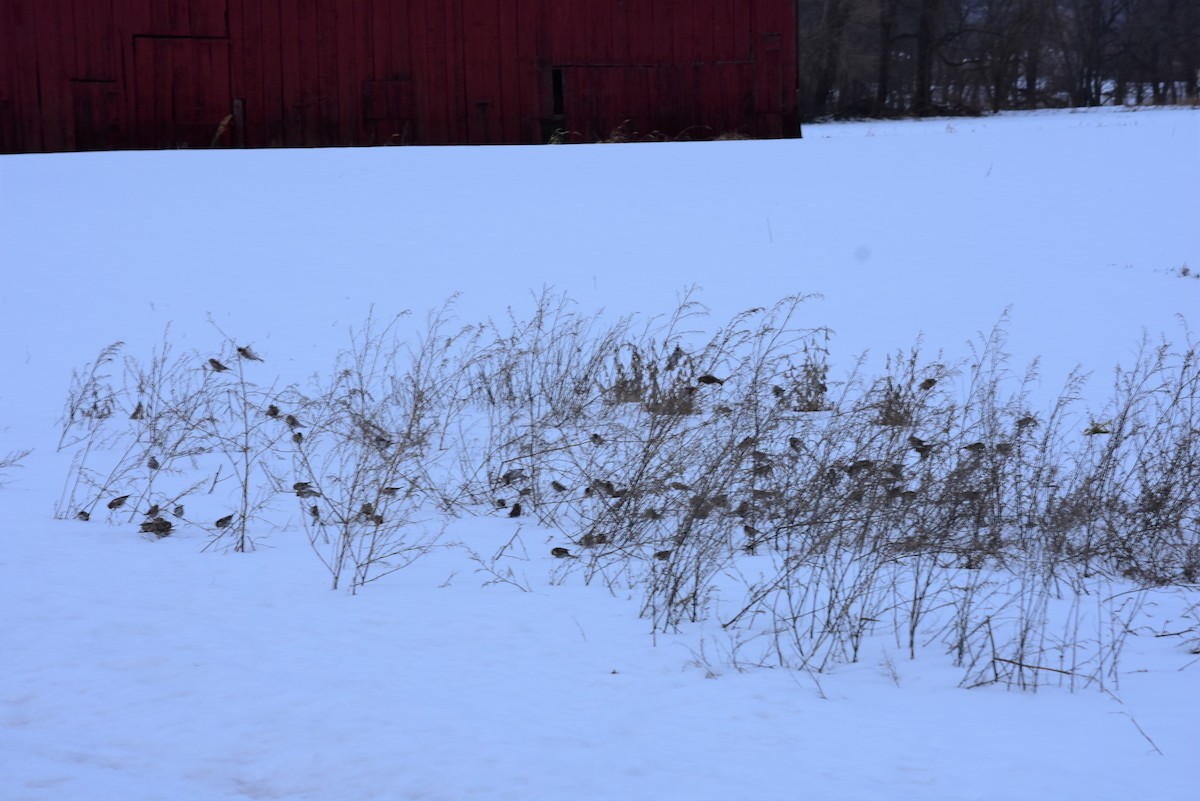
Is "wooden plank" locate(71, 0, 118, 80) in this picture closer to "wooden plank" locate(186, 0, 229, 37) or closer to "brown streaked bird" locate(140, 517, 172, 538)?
"wooden plank" locate(186, 0, 229, 37)

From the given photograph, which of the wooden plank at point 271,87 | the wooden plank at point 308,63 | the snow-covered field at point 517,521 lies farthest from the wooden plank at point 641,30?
the wooden plank at point 271,87

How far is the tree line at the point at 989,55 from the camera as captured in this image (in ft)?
78.8

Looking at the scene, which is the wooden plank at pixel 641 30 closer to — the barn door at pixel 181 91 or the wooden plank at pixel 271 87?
the wooden plank at pixel 271 87

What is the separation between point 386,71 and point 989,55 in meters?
18.7

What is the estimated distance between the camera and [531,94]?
13.1 m

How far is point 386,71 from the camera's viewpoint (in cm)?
1287

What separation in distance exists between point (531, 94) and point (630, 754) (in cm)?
1112

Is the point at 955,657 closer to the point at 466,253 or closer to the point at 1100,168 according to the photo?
the point at 466,253

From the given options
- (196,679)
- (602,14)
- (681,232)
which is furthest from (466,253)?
(196,679)

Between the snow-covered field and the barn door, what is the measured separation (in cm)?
98

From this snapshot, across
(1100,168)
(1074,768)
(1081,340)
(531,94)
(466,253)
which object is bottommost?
(1074,768)

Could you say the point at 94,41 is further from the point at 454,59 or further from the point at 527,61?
the point at 527,61

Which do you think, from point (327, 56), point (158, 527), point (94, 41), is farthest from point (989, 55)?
point (158, 527)

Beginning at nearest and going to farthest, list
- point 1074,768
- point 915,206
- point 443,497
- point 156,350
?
point 1074,768
point 443,497
point 156,350
point 915,206
